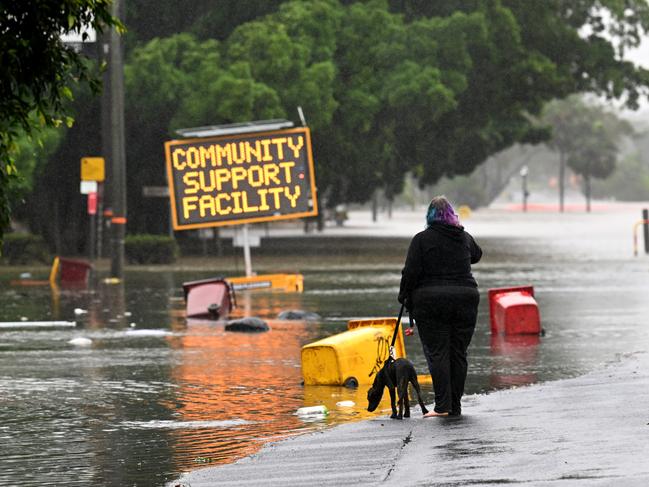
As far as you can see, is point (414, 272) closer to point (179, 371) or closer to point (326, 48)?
point (179, 371)

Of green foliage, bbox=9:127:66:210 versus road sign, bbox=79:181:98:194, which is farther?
green foliage, bbox=9:127:66:210

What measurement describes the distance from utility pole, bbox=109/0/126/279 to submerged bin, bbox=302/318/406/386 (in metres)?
18.9

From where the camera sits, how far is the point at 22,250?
42500mm

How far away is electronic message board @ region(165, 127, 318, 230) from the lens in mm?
31578

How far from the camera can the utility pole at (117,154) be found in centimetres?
3372

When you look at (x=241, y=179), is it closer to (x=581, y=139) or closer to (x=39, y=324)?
(x=39, y=324)

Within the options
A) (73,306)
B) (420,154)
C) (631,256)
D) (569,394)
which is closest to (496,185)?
(420,154)

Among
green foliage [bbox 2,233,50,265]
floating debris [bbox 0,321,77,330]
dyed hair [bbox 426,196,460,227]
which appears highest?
dyed hair [bbox 426,196,460,227]

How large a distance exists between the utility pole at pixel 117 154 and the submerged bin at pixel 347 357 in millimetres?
18932

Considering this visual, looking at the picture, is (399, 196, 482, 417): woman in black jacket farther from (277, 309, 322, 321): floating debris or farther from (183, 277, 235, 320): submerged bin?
(183, 277, 235, 320): submerged bin

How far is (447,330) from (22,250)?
3129 centimetres

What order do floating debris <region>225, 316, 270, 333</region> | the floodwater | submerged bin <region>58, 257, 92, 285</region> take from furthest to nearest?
submerged bin <region>58, 257, 92, 285</region>
floating debris <region>225, 316, 270, 333</region>
the floodwater

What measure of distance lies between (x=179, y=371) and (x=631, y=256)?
95.9 ft

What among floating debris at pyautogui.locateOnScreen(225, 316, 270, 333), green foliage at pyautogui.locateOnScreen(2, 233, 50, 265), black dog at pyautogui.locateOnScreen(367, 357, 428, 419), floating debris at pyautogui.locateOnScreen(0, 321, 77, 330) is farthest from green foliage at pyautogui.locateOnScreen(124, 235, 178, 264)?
black dog at pyautogui.locateOnScreen(367, 357, 428, 419)
